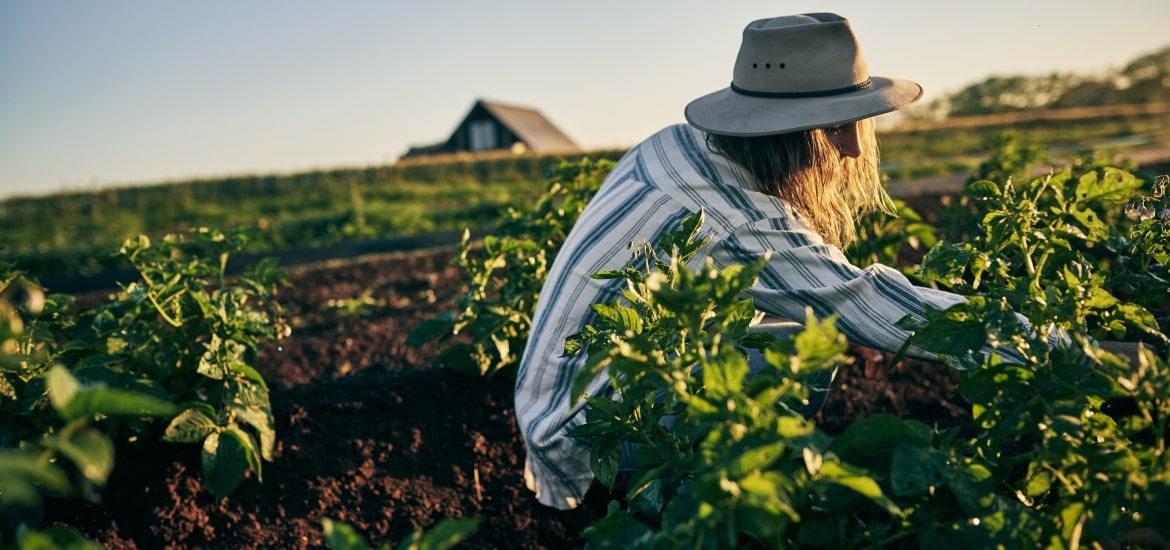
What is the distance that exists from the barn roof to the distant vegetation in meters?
4.38

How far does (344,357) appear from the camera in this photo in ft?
14.5

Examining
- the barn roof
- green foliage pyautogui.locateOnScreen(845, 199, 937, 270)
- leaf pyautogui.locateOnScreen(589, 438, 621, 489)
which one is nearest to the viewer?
leaf pyautogui.locateOnScreen(589, 438, 621, 489)

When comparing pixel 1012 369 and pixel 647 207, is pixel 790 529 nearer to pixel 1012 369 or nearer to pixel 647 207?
pixel 1012 369

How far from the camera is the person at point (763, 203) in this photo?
2010 millimetres

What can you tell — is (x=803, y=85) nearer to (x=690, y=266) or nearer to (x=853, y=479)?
(x=690, y=266)

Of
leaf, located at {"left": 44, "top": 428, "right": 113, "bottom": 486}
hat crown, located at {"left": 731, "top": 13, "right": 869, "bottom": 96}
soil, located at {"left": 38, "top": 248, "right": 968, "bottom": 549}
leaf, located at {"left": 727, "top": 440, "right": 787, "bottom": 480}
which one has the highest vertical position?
hat crown, located at {"left": 731, "top": 13, "right": 869, "bottom": 96}

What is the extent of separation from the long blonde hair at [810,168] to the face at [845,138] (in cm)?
1

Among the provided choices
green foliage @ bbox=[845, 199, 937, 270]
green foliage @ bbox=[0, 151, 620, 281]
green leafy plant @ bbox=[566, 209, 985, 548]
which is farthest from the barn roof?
green leafy plant @ bbox=[566, 209, 985, 548]

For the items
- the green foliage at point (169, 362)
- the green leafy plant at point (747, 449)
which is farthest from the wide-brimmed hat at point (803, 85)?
the green foliage at point (169, 362)

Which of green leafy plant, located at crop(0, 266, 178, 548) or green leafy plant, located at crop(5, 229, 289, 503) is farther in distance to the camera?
green leafy plant, located at crop(5, 229, 289, 503)

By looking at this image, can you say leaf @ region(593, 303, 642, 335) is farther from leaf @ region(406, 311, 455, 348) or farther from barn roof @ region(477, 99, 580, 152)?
barn roof @ region(477, 99, 580, 152)

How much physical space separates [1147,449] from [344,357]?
3745mm

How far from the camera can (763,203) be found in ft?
7.16

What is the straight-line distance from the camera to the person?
2010 millimetres
